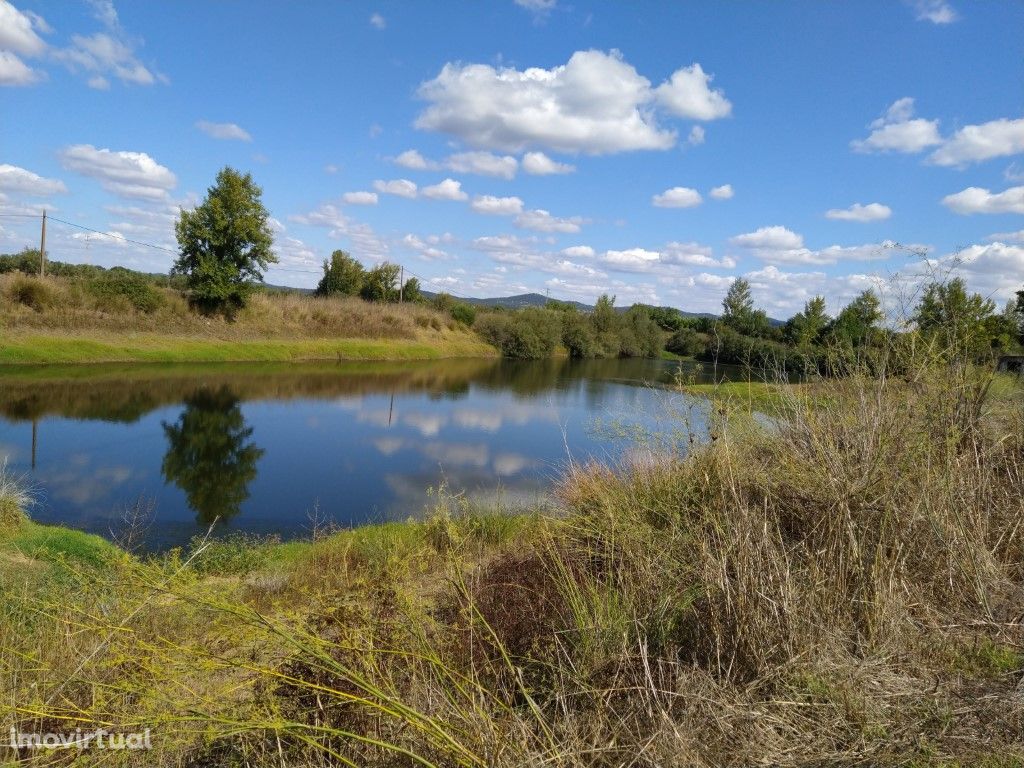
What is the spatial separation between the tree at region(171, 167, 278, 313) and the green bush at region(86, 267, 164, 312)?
213 cm

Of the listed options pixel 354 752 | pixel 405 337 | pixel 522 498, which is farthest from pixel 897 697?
pixel 405 337

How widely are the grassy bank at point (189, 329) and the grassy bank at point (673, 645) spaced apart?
25331 mm

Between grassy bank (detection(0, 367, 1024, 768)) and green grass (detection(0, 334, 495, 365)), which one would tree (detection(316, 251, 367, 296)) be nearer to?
green grass (detection(0, 334, 495, 365))

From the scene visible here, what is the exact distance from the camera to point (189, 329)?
99.7ft

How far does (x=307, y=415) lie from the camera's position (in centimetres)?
1944

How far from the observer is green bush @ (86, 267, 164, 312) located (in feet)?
91.2

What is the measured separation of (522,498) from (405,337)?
3196cm

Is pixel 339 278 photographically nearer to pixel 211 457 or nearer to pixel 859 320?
pixel 211 457

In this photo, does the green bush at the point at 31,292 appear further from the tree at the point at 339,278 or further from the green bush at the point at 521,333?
the green bush at the point at 521,333

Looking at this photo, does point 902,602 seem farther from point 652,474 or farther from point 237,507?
point 237,507

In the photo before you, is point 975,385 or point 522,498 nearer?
point 975,385

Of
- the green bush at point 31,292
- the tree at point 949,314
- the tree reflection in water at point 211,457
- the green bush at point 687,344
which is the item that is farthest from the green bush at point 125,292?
the tree at point 949,314

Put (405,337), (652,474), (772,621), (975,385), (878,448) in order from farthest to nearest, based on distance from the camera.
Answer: (405,337) < (652,474) < (975,385) < (878,448) < (772,621)

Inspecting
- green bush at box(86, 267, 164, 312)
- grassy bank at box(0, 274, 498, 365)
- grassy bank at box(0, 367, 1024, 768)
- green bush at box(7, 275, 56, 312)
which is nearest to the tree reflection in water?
grassy bank at box(0, 367, 1024, 768)
